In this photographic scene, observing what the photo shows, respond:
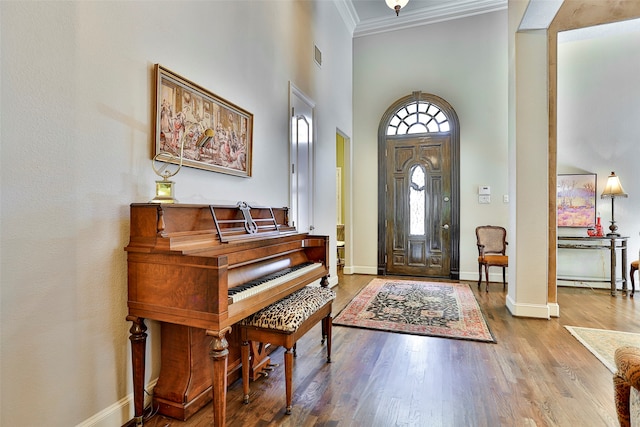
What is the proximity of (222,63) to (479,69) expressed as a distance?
4583 millimetres

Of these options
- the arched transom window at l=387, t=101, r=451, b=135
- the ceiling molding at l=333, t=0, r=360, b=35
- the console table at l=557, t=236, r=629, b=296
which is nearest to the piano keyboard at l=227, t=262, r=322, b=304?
the arched transom window at l=387, t=101, r=451, b=135

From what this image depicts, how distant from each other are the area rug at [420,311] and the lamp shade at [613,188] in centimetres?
230

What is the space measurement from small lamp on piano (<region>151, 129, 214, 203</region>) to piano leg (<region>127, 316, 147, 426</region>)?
63 cm

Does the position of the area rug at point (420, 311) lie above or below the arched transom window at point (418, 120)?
below

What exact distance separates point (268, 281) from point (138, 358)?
76 cm

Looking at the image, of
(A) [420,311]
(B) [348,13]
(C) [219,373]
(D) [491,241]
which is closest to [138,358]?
(C) [219,373]

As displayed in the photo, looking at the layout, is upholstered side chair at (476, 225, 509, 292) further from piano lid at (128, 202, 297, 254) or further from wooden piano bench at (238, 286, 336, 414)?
piano lid at (128, 202, 297, 254)

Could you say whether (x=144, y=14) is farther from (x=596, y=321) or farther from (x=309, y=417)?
(x=596, y=321)

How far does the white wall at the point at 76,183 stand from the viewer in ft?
4.29

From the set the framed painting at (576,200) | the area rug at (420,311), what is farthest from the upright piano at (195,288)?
the framed painting at (576,200)

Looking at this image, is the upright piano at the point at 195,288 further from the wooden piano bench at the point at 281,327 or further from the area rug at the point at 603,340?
the area rug at the point at 603,340

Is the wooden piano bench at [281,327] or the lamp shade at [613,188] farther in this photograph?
the lamp shade at [613,188]

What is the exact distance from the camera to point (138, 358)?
1707 mm

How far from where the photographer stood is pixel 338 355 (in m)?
2.63
